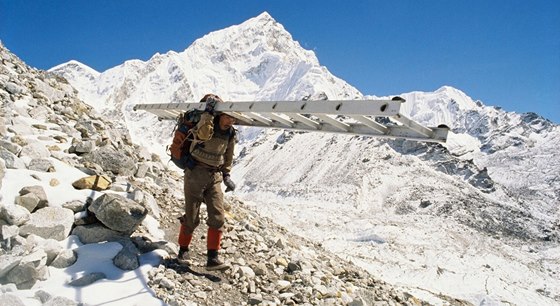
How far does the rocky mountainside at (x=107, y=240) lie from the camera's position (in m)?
4.59

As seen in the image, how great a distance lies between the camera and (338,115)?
438cm

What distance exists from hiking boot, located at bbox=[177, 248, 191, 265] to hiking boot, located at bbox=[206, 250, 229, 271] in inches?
11.2

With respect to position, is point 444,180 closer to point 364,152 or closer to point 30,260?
point 364,152

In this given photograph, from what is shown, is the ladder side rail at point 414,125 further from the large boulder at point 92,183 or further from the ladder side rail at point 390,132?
the large boulder at point 92,183

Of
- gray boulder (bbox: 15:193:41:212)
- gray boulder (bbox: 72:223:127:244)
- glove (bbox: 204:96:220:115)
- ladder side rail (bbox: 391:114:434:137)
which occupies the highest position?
glove (bbox: 204:96:220:115)

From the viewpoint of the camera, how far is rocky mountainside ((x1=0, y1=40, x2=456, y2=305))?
4.59m

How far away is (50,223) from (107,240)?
2.44 feet

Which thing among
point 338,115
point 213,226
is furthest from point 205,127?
point 338,115

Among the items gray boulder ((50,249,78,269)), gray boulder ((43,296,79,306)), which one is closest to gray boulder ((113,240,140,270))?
gray boulder ((50,249,78,269))

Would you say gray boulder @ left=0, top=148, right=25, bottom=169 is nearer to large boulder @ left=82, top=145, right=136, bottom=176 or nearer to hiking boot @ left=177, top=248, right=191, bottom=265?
large boulder @ left=82, top=145, right=136, bottom=176

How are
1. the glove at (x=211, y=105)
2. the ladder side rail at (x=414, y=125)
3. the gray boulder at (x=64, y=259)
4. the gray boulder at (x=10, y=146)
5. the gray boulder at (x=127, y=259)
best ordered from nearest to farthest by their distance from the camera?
the ladder side rail at (x=414, y=125) < the gray boulder at (x=64, y=259) < the gray boulder at (x=127, y=259) < the glove at (x=211, y=105) < the gray boulder at (x=10, y=146)

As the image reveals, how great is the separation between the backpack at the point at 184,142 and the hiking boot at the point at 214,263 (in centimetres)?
129

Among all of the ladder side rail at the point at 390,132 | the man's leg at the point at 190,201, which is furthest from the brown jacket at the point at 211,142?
the ladder side rail at the point at 390,132

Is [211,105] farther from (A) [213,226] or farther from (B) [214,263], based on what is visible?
(B) [214,263]
